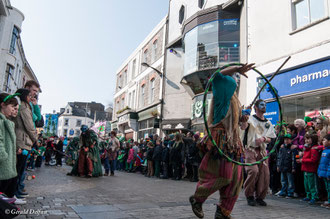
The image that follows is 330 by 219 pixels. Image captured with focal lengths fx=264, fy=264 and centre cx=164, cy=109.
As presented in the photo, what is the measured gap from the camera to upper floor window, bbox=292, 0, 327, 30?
36.1 ft

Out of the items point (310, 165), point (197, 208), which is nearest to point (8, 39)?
point (310, 165)

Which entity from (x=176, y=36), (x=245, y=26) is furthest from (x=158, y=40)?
(x=245, y=26)

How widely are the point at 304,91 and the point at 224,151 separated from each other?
31.0ft

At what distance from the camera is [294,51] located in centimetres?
1170

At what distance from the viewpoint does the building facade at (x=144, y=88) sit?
23.3m

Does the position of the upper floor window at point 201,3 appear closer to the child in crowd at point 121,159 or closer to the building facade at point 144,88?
the building facade at point 144,88

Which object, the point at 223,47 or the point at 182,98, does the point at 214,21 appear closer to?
the point at 223,47

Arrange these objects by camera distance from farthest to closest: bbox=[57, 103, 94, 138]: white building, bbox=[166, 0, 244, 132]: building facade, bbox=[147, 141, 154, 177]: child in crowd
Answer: bbox=[57, 103, 94, 138]: white building → bbox=[166, 0, 244, 132]: building facade → bbox=[147, 141, 154, 177]: child in crowd

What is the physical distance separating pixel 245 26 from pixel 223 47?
5.70ft

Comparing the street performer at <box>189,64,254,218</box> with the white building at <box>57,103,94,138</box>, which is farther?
the white building at <box>57,103,94,138</box>

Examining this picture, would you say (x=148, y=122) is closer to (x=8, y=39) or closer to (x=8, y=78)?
(x=8, y=78)

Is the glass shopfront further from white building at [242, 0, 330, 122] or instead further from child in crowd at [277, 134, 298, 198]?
child in crowd at [277, 134, 298, 198]

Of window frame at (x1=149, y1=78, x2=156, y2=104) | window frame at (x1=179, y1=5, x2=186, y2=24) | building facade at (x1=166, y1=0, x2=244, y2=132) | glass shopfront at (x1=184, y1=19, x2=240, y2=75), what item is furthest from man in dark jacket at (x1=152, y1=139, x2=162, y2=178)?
window frame at (x1=179, y1=5, x2=186, y2=24)

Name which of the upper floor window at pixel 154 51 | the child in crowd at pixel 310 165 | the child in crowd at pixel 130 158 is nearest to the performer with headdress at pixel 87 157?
the child in crowd at pixel 130 158
